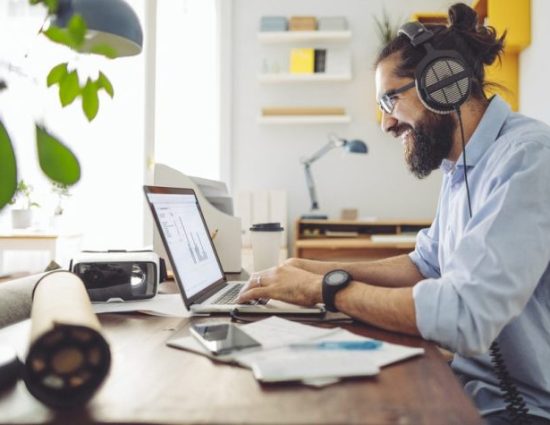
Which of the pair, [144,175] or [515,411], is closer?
[515,411]

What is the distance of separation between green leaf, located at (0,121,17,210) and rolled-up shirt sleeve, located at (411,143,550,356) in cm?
64

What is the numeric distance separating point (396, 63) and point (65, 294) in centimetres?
91

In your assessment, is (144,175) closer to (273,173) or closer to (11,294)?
(273,173)

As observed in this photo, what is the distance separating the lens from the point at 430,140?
1279 mm

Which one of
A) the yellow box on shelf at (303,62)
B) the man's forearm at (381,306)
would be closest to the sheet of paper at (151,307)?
the man's forearm at (381,306)

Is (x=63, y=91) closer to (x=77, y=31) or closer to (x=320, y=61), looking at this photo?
(x=77, y=31)

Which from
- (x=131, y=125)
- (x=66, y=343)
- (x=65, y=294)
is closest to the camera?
(x=66, y=343)

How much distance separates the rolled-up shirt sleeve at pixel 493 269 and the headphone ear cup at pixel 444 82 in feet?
0.79

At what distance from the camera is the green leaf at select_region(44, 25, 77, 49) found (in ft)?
1.61

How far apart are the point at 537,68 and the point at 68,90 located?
2.92 meters

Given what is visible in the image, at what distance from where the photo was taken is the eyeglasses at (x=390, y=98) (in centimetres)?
129

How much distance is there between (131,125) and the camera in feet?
10.6

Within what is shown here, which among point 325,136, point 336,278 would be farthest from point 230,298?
point 325,136

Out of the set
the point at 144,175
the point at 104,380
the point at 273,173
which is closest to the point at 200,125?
the point at 273,173
